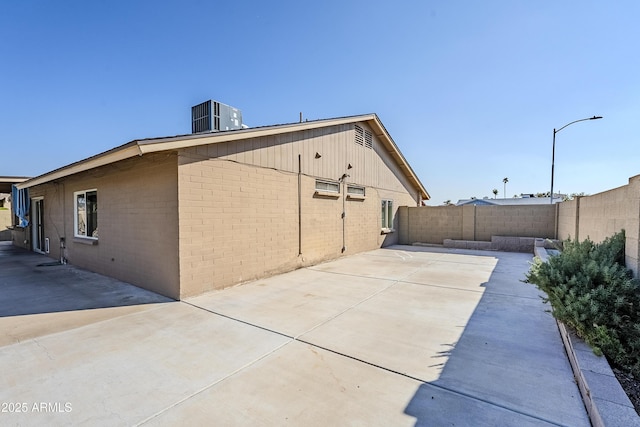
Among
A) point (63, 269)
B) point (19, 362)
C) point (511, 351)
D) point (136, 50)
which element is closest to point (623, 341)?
point (511, 351)

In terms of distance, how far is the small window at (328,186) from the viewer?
353 inches

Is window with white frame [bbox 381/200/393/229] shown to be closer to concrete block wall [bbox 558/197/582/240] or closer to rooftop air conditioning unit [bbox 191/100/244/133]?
concrete block wall [bbox 558/197/582/240]

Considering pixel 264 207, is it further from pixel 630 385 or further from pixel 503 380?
pixel 630 385

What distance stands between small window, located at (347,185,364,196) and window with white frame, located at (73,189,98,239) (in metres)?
7.59

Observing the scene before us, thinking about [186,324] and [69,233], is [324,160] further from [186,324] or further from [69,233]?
[69,233]

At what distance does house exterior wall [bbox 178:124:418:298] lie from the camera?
5.40 metres

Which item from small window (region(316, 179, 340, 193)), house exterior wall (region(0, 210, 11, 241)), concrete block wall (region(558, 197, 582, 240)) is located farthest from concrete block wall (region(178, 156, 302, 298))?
house exterior wall (region(0, 210, 11, 241))

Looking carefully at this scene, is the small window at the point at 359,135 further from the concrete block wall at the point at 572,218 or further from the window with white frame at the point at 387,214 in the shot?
the concrete block wall at the point at 572,218

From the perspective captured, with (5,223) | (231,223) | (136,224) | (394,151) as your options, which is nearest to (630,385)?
(231,223)

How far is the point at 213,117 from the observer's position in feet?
27.4

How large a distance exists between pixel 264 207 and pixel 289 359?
4369mm

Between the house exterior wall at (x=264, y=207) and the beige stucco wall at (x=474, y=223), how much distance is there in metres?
4.20

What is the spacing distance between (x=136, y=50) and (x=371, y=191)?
9.31 meters

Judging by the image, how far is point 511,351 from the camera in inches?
126
